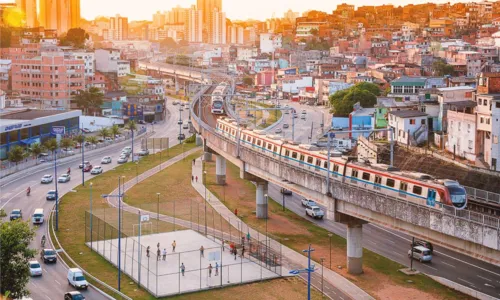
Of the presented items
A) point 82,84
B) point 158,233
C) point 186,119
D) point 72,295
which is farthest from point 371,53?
point 72,295

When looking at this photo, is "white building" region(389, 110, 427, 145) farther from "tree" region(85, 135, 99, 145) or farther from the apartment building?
the apartment building

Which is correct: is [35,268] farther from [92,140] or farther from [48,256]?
[92,140]

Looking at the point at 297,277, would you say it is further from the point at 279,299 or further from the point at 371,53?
the point at 371,53

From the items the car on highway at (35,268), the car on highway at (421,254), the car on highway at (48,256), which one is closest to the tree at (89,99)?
the car on highway at (48,256)

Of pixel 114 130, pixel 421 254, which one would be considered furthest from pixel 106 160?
pixel 421 254

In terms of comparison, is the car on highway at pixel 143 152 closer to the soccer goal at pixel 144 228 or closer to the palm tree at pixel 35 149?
the palm tree at pixel 35 149

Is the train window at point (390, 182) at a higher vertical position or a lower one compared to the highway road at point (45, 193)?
higher

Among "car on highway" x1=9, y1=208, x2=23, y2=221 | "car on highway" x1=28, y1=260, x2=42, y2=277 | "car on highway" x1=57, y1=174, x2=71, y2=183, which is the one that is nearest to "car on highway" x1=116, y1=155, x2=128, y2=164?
"car on highway" x1=57, y1=174, x2=71, y2=183
